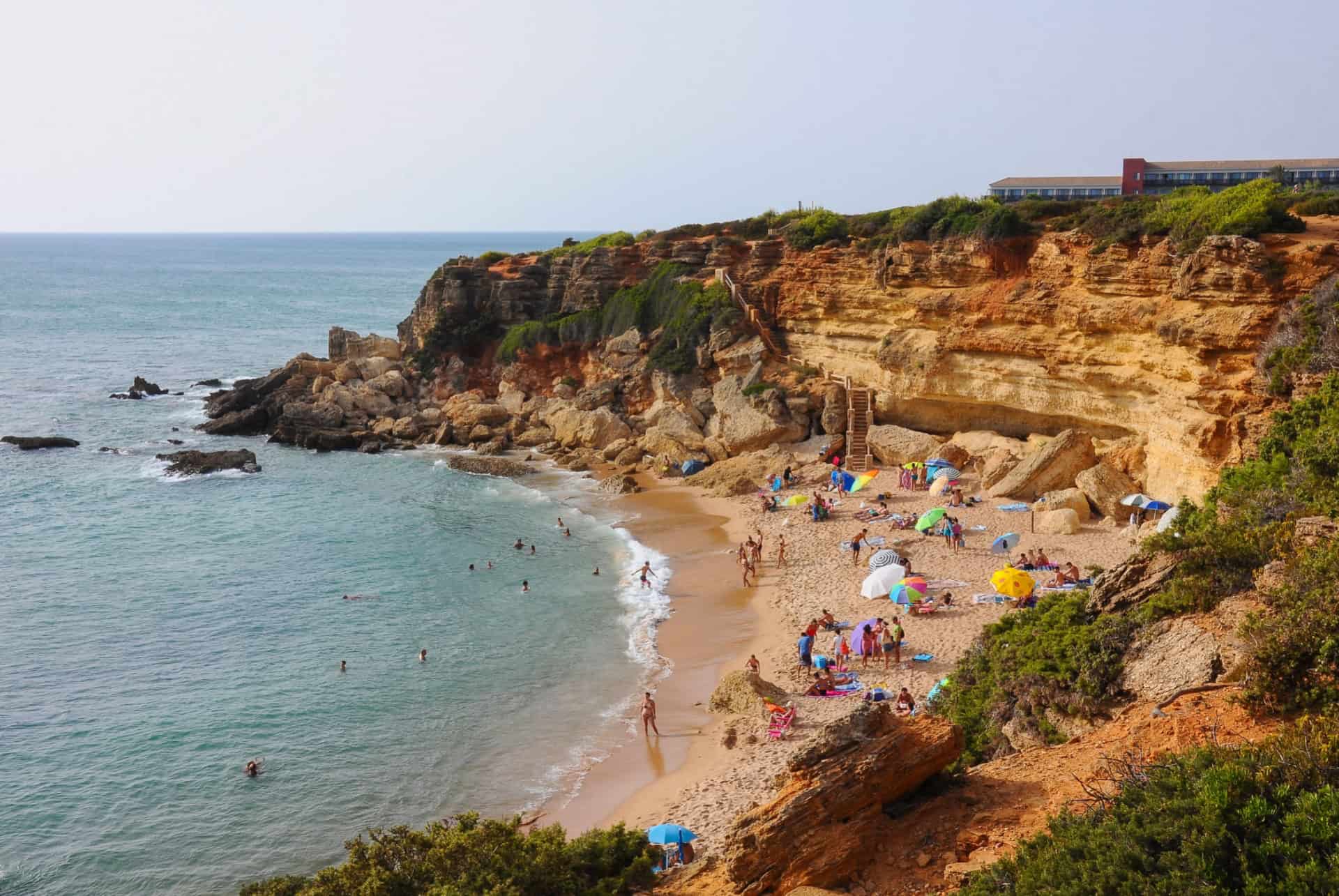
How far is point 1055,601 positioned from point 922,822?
6.81 metres

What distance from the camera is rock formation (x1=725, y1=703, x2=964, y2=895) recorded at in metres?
9.41

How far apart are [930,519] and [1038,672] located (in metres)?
14.0

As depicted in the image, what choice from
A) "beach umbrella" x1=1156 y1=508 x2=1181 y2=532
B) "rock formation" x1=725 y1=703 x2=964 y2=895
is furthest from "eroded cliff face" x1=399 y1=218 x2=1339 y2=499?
"rock formation" x1=725 y1=703 x2=964 y2=895

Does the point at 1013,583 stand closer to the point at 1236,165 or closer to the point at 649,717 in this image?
the point at 649,717

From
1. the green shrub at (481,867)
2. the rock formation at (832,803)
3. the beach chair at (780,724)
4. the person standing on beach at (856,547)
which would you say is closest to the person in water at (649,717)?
the beach chair at (780,724)

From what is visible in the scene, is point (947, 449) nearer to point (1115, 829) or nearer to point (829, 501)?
point (829, 501)

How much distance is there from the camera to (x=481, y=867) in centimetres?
1022

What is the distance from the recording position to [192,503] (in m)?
36.2

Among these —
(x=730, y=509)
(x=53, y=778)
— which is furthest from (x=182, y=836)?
(x=730, y=509)

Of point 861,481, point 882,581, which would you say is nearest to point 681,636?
point 882,581

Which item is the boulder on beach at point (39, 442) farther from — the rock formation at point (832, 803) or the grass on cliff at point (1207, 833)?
the grass on cliff at point (1207, 833)

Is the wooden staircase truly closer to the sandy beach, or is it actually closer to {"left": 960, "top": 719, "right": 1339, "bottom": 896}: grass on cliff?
the sandy beach

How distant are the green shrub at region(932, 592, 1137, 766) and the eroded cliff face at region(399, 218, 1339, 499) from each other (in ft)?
30.7

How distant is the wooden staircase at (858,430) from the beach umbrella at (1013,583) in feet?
43.6
